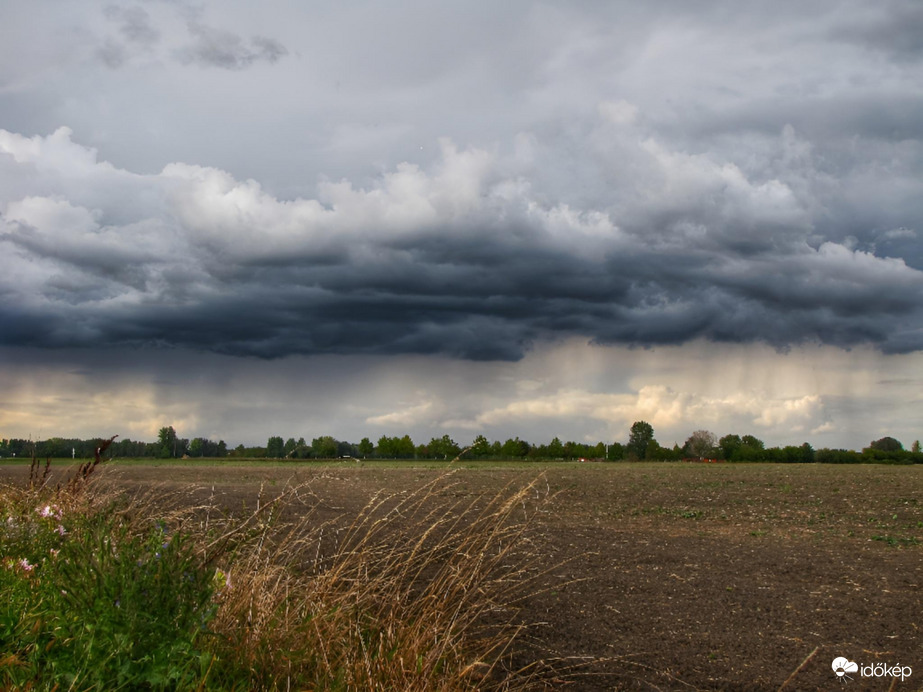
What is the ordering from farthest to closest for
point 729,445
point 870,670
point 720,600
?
point 729,445, point 720,600, point 870,670

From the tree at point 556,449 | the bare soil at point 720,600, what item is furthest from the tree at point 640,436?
the bare soil at point 720,600

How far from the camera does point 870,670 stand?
15.4ft

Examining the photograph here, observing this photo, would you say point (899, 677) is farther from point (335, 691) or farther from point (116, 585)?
point (116, 585)

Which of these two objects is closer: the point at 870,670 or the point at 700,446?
the point at 870,670

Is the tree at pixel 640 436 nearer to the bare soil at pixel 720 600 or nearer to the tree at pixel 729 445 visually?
the tree at pixel 729 445

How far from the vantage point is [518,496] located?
4973 mm

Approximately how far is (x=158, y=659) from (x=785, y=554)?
22.6 feet

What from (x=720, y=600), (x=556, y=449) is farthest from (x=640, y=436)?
(x=720, y=600)

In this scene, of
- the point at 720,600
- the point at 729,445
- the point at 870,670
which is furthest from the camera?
the point at 729,445

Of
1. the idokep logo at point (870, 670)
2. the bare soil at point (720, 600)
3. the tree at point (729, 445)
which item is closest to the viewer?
the idokep logo at point (870, 670)

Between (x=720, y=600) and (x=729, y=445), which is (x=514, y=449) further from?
(x=720, y=600)

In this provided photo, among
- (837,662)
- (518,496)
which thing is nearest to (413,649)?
(518,496)

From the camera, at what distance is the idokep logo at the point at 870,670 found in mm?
4645

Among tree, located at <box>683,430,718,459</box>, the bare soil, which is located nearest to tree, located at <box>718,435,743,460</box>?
tree, located at <box>683,430,718,459</box>
